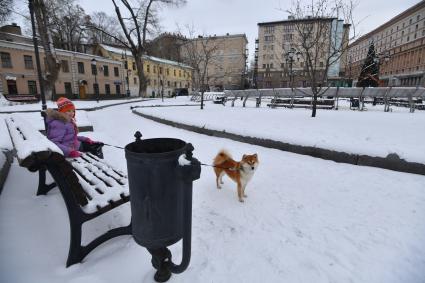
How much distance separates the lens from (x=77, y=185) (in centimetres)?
192

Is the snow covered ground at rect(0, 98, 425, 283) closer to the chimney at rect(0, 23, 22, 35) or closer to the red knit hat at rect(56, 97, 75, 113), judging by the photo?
the red knit hat at rect(56, 97, 75, 113)

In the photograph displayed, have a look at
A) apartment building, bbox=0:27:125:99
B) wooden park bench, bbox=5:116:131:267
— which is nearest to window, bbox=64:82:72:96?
apartment building, bbox=0:27:125:99

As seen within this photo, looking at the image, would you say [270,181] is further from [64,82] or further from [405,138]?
[64,82]

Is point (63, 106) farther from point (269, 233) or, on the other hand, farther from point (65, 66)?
point (65, 66)

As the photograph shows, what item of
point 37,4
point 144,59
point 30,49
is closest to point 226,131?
point 37,4

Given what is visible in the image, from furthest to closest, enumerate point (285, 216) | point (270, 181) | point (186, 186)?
1. point (270, 181)
2. point (285, 216)
3. point (186, 186)

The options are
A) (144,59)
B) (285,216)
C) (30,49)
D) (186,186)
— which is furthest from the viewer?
(144,59)

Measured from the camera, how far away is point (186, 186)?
5.37 feet

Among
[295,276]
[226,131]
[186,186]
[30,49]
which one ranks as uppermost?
[30,49]

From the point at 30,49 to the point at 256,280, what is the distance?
3828 cm

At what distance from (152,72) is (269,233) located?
169ft

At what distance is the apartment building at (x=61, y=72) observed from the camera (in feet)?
93.7

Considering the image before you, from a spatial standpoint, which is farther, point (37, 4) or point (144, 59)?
point (144, 59)

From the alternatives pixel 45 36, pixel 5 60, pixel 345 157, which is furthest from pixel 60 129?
pixel 5 60
